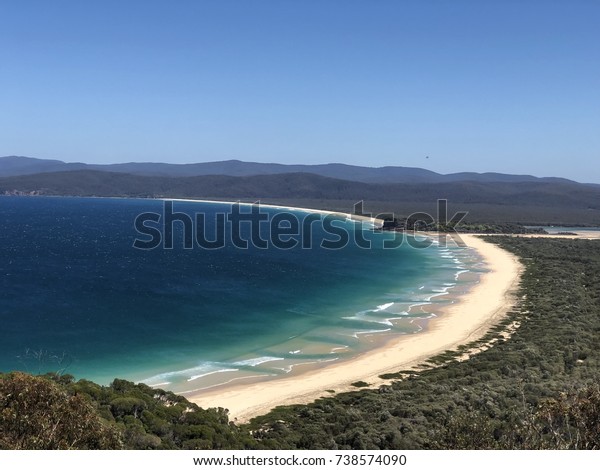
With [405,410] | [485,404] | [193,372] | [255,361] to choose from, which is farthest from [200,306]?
[485,404]

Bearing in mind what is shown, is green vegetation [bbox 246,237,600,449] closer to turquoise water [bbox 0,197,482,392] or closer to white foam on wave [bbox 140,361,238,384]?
turquoise water [bbox 0,197,482,392]

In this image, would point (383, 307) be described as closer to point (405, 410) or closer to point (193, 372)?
point (193, 372)

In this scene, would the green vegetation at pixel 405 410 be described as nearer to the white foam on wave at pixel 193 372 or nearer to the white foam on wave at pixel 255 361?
the white foam on wave at pixel 193 372

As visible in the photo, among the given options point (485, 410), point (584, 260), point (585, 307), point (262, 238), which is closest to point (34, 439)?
point (485, 410)

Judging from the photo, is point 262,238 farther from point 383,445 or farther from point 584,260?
point 383,445

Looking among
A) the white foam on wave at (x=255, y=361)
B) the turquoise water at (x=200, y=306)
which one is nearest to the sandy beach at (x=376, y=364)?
the turquoise water at (x=200, y=306)

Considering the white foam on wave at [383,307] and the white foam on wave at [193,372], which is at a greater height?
the white foam on wave at [383,307]

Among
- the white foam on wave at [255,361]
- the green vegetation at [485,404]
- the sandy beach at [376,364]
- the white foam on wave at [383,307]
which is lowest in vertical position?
the white foam on wave at [255,361]

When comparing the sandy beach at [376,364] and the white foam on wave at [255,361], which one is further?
the white foam on wave at [255,361]
